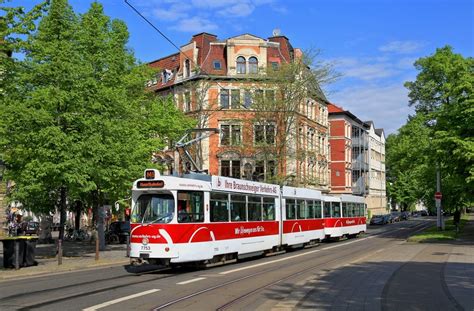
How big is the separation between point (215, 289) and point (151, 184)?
5193mm

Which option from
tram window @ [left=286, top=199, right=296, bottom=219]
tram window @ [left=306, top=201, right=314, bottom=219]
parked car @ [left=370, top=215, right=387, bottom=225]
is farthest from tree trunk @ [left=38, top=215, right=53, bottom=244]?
parked car @ [left=370, top=215, right=387, bottom=225]

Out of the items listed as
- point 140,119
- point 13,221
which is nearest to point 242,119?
point 140,119

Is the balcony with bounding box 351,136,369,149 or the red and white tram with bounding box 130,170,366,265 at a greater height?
the balcony with bounding box 351,136,369,149

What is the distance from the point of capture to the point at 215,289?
42.9ft

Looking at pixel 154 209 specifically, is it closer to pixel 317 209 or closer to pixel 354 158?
pixel 317 209

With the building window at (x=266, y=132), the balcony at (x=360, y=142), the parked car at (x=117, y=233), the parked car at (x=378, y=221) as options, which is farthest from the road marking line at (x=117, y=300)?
the balcony at (x=360, y=142)

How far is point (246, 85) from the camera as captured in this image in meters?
44.5

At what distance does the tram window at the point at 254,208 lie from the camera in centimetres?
2197

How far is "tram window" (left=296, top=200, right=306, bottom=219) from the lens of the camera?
1116 inches

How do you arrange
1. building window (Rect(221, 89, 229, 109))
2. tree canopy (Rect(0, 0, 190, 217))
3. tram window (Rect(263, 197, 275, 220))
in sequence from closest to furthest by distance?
tree canopy (Rect(0, 0, 190, 217)) < tram window (Rect(263, 197, 275, 220)) < building window (Rect(221, 89, 229, 109))

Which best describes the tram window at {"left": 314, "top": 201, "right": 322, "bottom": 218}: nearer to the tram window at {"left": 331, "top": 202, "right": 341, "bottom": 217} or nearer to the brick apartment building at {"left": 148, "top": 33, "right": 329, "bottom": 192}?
the tram window at {"left": 331, "top": 202, "right": 341, "bottom": 217}

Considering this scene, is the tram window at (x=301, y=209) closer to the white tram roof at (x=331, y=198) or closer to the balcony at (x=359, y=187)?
the white tram roof at (x=331, y=198)

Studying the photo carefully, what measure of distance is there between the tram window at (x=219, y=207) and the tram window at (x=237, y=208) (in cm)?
43

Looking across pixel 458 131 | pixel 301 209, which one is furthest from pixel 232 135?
pixel 458 131
